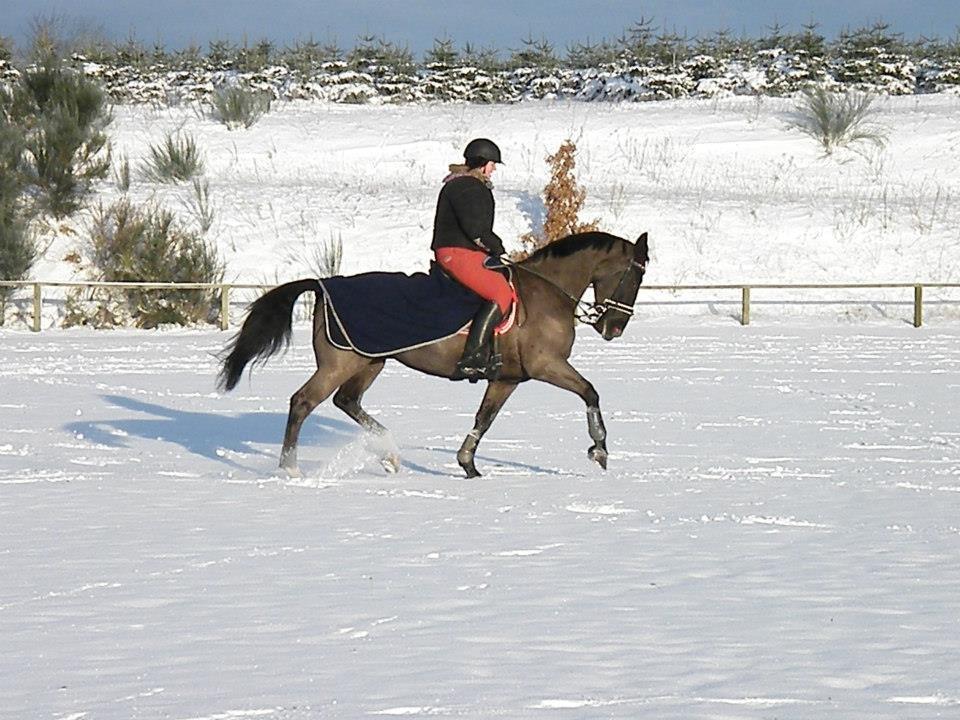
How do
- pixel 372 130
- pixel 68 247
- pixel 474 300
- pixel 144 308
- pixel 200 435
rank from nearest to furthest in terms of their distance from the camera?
pixel 474 300, pixel 200 435, pixel 144 308, pixel 68 247, pixel 372 130

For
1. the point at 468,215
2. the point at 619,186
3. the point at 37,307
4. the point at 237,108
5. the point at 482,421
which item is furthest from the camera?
the point at 237,108

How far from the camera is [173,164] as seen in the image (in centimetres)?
3609

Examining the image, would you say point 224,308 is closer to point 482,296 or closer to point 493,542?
point 482,296

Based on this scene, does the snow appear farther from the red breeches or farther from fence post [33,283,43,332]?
fence post [33,283,43,332]

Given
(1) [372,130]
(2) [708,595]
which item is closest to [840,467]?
(2) [708,595]

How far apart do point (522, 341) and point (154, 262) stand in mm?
20455

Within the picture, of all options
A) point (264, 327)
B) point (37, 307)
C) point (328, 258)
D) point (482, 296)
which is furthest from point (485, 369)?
point (328, 258)

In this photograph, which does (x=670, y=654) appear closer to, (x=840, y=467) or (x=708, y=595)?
(x=708, y=595)

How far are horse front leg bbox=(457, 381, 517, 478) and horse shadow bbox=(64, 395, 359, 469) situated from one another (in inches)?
70.4

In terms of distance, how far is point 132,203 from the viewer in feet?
110

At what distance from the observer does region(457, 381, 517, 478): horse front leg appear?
32.9ft

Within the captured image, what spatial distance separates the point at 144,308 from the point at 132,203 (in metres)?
5.61

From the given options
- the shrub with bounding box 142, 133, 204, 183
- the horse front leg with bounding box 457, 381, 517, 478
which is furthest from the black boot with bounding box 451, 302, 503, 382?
the shrub with bounding box 142, 133, 204, 183

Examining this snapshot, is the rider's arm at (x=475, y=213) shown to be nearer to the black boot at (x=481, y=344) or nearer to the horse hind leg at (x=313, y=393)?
the black boot at (x=481, y=344)
